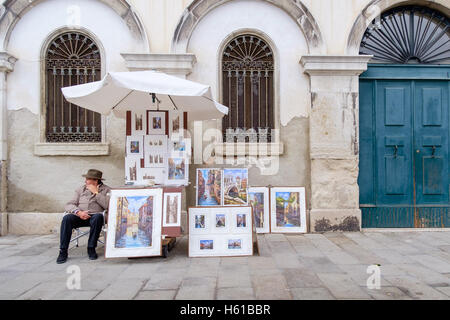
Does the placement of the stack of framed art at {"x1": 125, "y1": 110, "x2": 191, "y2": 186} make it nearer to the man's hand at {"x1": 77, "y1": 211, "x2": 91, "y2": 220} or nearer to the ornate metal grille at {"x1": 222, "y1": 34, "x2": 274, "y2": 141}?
the man's hand at {"x1": 77, "y1": 211, "x2": 91, "y2": 220}

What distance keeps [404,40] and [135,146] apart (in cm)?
552

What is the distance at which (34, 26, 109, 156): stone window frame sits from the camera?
6117mm

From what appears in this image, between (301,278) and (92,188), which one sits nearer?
(301,278)

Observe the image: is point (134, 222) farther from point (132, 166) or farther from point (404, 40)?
point (404, 40)

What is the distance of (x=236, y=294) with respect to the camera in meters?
3.30

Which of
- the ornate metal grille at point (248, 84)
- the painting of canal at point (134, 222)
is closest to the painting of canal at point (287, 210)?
the ornate metal grille at point (248, 84)

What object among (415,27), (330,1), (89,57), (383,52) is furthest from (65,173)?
Result: (415,27)

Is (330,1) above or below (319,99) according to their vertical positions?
above

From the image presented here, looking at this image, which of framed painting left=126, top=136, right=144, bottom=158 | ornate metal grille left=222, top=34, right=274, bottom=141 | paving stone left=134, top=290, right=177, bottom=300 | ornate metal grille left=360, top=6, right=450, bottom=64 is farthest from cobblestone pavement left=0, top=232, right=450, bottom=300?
ornate metal grille left=360, top=6, right=450, bottom=64

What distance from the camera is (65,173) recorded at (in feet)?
20.2

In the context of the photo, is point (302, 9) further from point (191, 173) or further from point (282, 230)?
point (282, 230)

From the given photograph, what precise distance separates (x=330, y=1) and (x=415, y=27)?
1.84m

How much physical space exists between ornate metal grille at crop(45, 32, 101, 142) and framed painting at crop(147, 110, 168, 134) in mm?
1863

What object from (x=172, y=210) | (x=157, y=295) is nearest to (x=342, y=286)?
(x=157, y=295)
